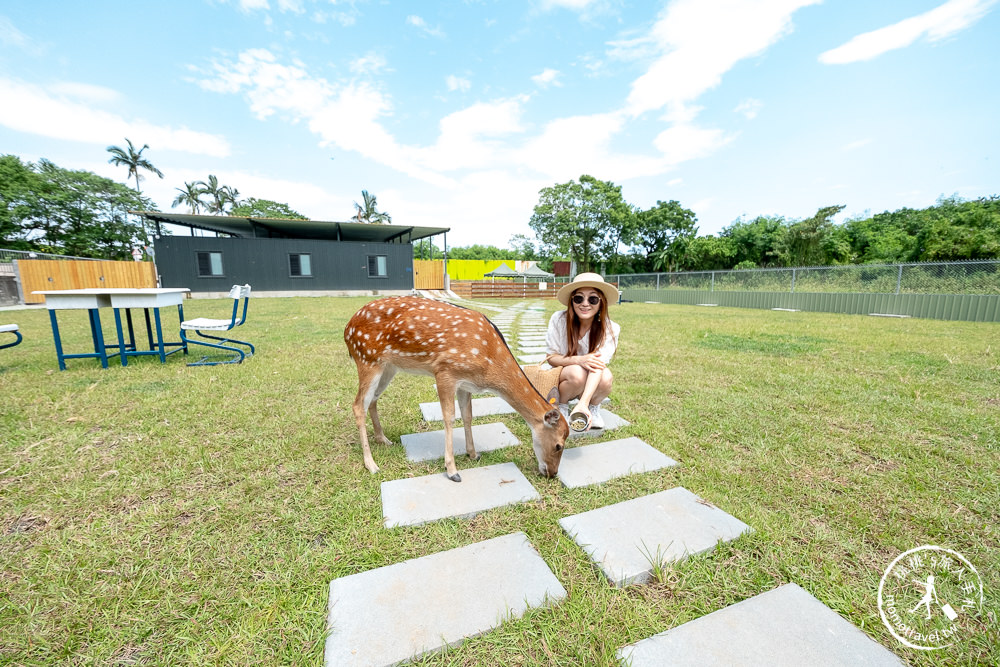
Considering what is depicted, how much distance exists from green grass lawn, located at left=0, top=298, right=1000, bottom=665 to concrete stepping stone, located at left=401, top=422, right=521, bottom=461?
0.11 m

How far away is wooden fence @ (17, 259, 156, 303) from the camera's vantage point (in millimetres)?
16172

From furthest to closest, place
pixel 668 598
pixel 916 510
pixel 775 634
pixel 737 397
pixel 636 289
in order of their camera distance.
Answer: pixel 636 289 → pixel 737 397 → pixel 916 510 → pixel 668 598 → pixel 775 634

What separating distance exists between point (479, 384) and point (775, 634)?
5.91 ft

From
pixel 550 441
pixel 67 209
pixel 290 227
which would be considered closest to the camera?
pixel 550 441

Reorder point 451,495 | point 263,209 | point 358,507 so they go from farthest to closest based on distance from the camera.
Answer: point 263,209 → point 451,495 → point 358,507

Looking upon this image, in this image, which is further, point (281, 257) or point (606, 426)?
point (281, 257)

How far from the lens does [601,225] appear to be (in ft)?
109

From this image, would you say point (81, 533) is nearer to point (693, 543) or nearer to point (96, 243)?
point (693, 543)

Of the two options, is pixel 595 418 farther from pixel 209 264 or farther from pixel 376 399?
pixel 209 264

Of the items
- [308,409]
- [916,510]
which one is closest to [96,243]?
[308,409]

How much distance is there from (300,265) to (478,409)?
21414 millimetres

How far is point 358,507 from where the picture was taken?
7.03 ft

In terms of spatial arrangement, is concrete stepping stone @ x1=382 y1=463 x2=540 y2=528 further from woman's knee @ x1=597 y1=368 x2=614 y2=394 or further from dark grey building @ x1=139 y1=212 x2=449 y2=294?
dark grey building @ x1=139 y1=212 x2=449 y2=294

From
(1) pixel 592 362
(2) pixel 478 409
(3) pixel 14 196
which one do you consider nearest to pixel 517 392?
(1) pixel 592 362
